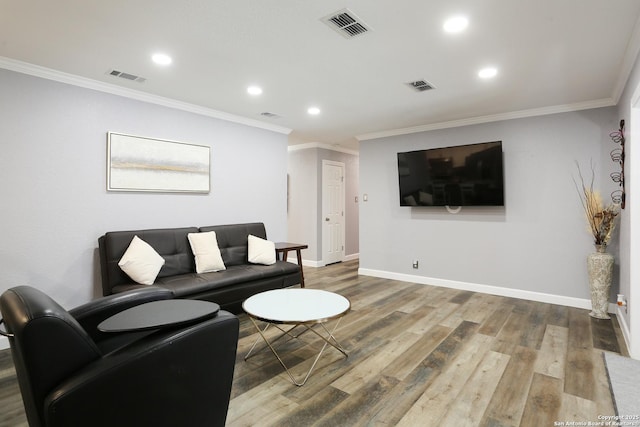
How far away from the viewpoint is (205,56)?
9.12ft

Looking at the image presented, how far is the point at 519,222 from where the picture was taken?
4379 mm

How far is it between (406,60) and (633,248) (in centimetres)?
244

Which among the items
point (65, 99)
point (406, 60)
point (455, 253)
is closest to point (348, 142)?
point (455, 253)

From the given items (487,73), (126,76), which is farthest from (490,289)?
(126,76)

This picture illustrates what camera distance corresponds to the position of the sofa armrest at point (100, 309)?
1791mm

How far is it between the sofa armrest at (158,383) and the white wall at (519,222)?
4.10m

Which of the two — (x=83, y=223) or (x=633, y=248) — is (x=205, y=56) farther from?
(x=633, y=248)

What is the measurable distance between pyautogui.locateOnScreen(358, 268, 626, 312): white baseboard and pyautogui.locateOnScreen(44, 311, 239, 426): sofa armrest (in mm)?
4093

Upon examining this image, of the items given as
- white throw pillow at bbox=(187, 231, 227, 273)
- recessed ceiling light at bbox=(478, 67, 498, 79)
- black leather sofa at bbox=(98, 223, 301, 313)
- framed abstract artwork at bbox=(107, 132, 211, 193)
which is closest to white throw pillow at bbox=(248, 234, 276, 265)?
black leather sofa at bbox=(98, 223, 301, 313)

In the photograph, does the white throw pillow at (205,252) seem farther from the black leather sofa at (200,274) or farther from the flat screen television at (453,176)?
the flat screen television at (453,176)

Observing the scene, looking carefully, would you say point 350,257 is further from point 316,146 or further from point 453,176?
point 453,176

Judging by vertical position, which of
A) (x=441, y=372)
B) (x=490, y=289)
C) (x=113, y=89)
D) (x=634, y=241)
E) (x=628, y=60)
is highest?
(x=113, y=89)

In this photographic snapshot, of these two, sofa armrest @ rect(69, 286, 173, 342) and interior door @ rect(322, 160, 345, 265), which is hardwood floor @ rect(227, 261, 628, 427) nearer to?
sofa armrest @ rect(69, 286, 173, 342)

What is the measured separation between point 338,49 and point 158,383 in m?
2.52
